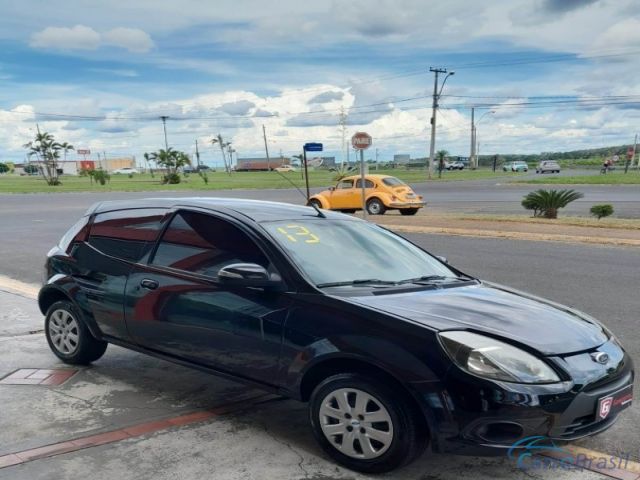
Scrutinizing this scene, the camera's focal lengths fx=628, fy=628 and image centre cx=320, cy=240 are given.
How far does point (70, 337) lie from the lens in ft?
17.2

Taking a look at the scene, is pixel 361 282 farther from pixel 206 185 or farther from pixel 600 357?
pixel 206 185

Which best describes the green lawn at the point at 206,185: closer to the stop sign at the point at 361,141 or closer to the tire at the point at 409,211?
the tire at the point at 409,211

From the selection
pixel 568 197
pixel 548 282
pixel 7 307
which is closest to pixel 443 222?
pixel 568 197

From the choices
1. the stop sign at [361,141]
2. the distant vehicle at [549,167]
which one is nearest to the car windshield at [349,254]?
the stop sign at [361,141]

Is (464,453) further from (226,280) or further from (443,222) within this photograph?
(443,222)

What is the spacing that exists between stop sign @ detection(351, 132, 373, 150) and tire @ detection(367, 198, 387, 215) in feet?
22.0

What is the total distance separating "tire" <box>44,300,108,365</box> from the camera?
5.15 m

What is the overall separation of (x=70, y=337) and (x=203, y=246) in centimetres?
178

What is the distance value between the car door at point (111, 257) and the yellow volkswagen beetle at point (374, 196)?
17219 mm

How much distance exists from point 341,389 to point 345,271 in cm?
84

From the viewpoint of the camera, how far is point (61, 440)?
3822 millimetres

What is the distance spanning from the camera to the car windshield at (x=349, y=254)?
12.8ft

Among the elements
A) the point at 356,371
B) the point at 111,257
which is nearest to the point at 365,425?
the point at 356,371

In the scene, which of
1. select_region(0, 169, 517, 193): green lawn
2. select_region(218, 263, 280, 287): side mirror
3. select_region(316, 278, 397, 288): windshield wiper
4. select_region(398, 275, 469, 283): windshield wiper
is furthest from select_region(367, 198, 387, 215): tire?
select_region(0, 169, 517, 193): green lawn
